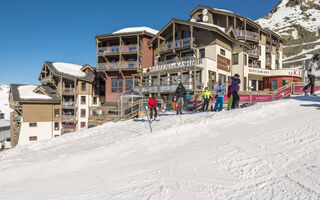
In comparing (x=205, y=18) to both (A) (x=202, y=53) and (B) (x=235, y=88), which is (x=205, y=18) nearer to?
(A) (x=202, y=53)

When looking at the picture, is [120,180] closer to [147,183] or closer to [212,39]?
[147,183]

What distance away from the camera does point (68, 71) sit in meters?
31.6

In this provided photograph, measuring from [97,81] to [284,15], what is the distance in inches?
4178

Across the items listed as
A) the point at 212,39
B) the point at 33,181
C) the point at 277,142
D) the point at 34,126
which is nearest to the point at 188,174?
the point at 277,142

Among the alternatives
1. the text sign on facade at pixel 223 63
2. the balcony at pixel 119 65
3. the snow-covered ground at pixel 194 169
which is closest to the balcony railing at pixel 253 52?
the text sign on facade at pixel 223 63

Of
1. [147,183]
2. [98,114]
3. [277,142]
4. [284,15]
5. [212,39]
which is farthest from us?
[284,15]

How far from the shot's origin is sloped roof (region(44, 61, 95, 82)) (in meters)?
29.8

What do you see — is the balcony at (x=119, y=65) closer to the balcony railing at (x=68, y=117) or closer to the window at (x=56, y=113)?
the balcony railing at (x=68, y=117)

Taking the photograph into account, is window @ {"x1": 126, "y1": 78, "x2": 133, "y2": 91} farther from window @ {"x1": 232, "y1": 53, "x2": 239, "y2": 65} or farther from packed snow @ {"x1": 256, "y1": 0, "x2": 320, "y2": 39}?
packed snow @ {"x1": 256, "y1": 0, "x2": 320, "y2": 39}

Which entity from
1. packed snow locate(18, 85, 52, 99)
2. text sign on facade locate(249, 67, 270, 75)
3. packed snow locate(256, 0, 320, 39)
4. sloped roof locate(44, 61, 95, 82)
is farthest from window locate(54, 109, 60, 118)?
packed snow locate(256, 0, 320, 39)

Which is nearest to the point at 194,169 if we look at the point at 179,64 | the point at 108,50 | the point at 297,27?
the point at 179,64

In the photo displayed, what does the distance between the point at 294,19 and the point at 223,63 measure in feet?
296

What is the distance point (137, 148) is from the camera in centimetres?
541

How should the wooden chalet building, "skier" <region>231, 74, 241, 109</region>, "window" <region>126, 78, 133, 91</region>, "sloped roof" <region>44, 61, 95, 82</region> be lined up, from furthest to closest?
"sloped roof" <region>44, 61, 95, 82</region>, "window" <region>126, 78, 133, 91</region>, the wooden chalet building, "skier" <region>231, 74, 241, 109</region>
